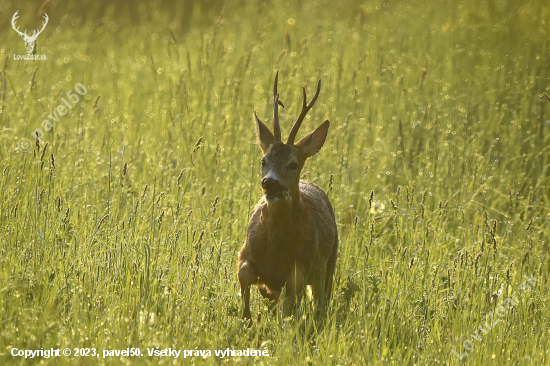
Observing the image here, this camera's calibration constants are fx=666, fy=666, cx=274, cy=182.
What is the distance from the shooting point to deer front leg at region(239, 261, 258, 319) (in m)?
4.87

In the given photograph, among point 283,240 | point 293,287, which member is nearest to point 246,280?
point 293,287

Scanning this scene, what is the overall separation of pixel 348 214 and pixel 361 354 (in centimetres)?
303

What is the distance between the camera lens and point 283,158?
5250 millimetres

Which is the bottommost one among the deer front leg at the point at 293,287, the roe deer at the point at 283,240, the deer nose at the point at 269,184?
the deer front leg at the point at 293,287

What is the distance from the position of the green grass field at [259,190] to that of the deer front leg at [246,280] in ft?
0.43

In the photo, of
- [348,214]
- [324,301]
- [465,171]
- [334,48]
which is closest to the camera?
[324,301]

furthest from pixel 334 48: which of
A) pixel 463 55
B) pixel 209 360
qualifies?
pixel 209 360

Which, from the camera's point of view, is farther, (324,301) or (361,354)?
(324,301)

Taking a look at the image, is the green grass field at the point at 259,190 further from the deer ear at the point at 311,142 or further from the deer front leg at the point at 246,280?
the deer ear at the point at 311,142

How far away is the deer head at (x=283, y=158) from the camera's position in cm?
494

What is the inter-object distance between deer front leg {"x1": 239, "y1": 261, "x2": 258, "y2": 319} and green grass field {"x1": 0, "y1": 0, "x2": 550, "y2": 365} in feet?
0.43

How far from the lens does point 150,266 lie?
4.60 meters

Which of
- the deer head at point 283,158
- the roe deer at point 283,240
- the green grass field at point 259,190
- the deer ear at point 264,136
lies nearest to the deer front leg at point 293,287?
the roe deer at point 283,240

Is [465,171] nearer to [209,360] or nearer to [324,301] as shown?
[324,301]
